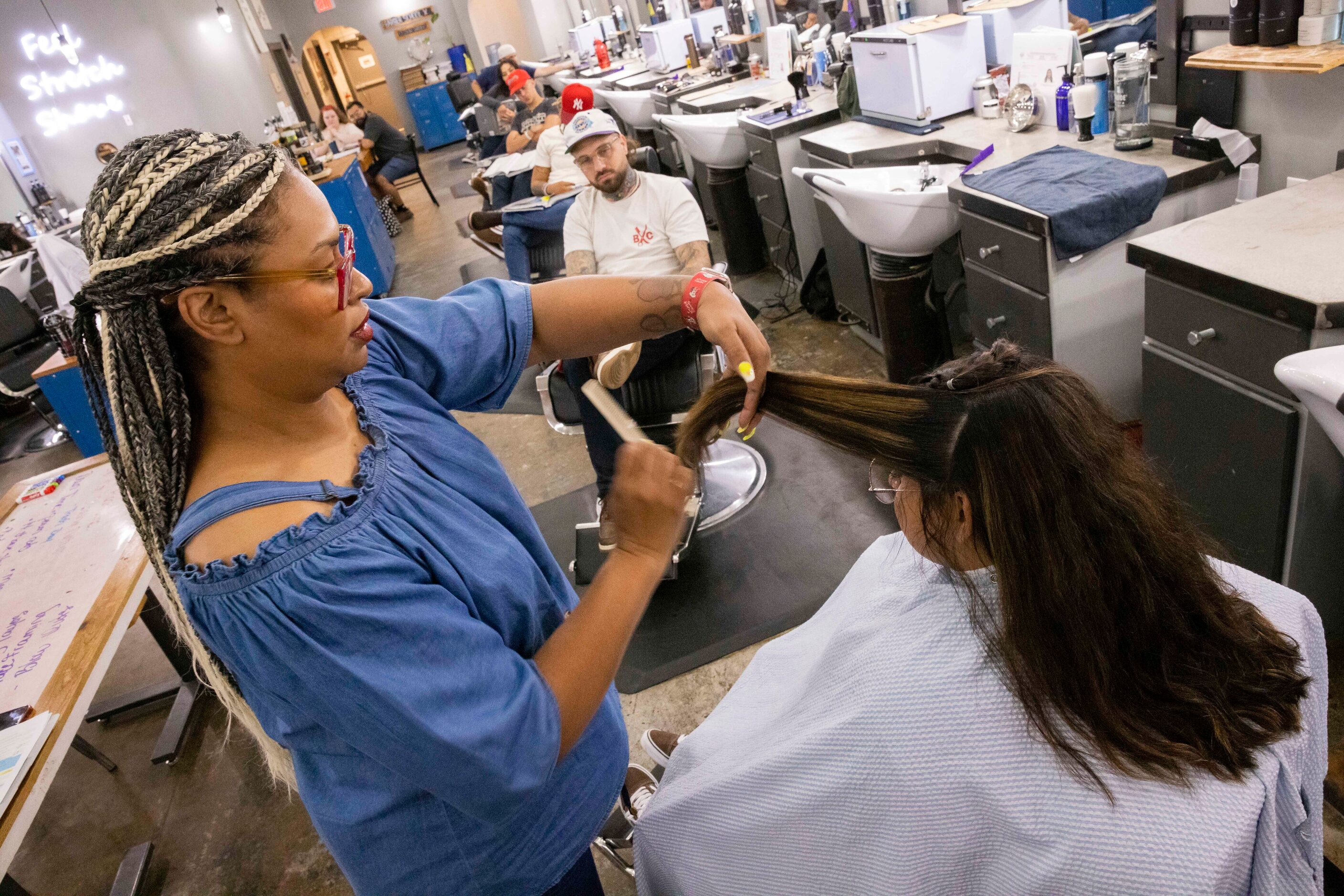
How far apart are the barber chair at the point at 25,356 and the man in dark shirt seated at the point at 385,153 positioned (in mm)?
3738

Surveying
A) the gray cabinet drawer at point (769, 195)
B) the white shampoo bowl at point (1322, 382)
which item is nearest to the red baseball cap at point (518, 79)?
the gray cabinet drawer at point (769, 195)

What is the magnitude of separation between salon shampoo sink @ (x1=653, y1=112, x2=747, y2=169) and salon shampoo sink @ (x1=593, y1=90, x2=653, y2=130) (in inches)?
60.2

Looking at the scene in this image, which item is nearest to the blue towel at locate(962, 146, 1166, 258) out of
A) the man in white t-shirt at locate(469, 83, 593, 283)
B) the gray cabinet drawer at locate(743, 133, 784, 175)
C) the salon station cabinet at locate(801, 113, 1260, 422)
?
the salon station cabinet at locate(801, 113, 1260, 422)

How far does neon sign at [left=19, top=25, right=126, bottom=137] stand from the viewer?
26.4 ft

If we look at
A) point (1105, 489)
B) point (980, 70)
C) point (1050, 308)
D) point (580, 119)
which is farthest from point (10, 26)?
point (1105, 489)

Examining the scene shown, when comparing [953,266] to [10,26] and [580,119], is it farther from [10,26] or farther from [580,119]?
[10,26]

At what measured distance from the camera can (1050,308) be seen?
7.50 feet

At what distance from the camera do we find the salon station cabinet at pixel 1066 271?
7.34 ft

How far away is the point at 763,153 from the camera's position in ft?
13.2

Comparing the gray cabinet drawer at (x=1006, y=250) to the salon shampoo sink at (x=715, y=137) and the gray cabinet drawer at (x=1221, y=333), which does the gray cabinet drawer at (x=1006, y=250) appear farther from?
the salon shampoo sink at (x=715, y=137)

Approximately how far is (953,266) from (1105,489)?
262 cm

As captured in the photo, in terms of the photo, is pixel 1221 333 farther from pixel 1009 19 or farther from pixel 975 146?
pixel 1009 19

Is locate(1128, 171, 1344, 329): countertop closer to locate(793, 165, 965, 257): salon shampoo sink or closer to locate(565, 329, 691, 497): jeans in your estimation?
locate(793, 165, 965, 257): salon shampoo sink

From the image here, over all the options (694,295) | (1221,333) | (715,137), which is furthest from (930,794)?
(715,137)
